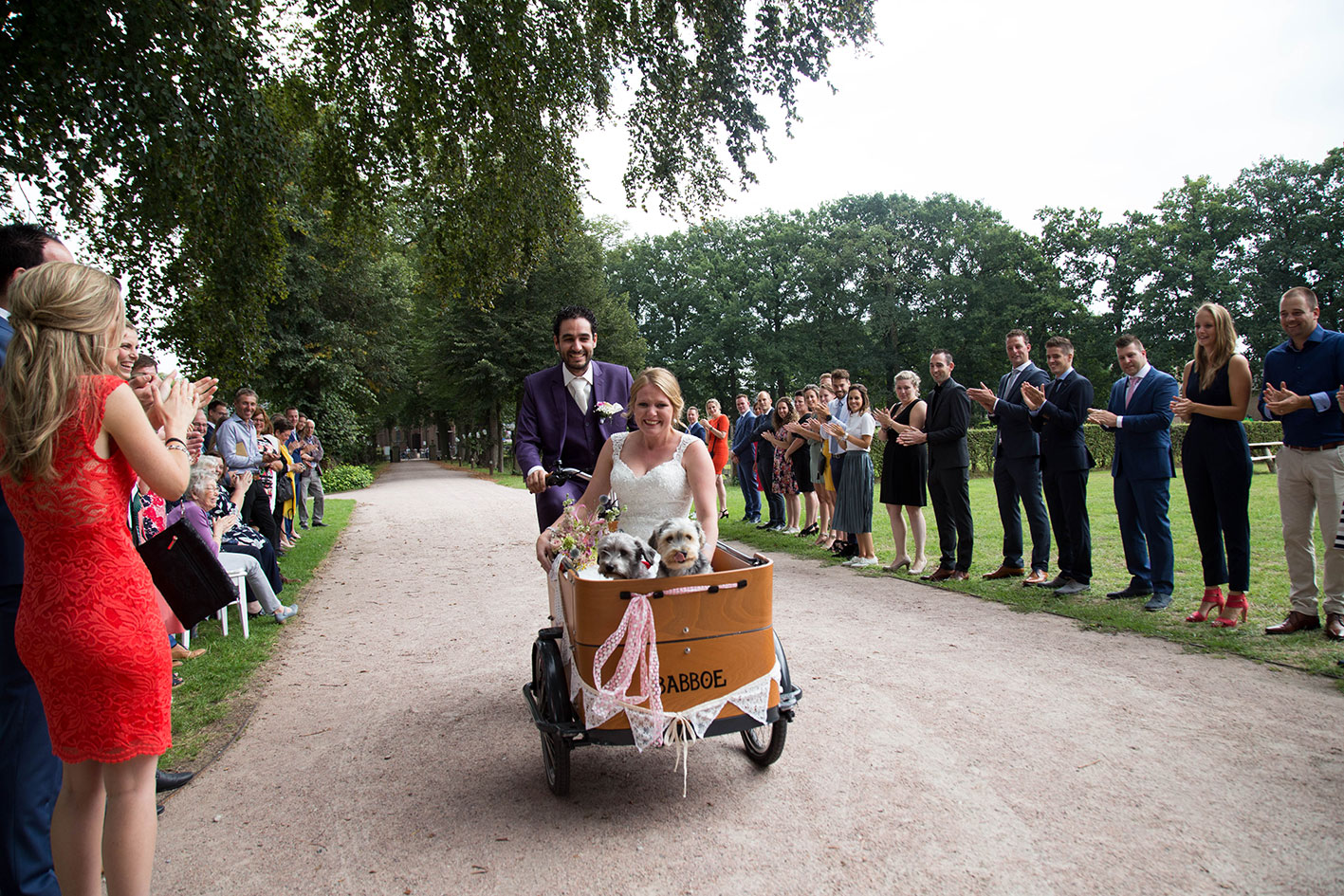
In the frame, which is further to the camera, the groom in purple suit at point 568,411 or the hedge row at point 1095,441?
the hedge row at point 1095,441

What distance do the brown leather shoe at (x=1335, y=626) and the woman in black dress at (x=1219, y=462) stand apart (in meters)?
0.58

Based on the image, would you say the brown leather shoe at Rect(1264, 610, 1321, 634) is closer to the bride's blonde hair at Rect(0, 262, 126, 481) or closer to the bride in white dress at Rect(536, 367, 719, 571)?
the bride in white dress at Rect(536, 367, 719, 571)

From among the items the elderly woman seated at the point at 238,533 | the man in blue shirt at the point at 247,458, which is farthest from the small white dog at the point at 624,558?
the man in blue shirt at the point at 247,458

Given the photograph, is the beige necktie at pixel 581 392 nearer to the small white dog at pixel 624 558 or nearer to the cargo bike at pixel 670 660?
the small white dog at pixel 624 558

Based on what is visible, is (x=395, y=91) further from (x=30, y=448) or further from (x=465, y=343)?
(x=465, y=343)

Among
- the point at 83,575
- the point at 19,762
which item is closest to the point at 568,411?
the point at 83,575

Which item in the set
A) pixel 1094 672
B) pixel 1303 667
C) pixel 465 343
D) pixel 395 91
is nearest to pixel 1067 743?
pixel 1094 672

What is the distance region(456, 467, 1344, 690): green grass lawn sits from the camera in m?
5.28

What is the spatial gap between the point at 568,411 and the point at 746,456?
10640 millimetres

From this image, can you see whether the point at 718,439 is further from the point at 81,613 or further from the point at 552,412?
the point at 81,613

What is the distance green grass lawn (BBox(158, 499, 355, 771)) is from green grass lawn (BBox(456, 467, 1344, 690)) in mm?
6184

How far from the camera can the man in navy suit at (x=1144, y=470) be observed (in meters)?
6.66

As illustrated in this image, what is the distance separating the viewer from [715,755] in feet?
13.0

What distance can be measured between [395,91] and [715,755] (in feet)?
32.6
